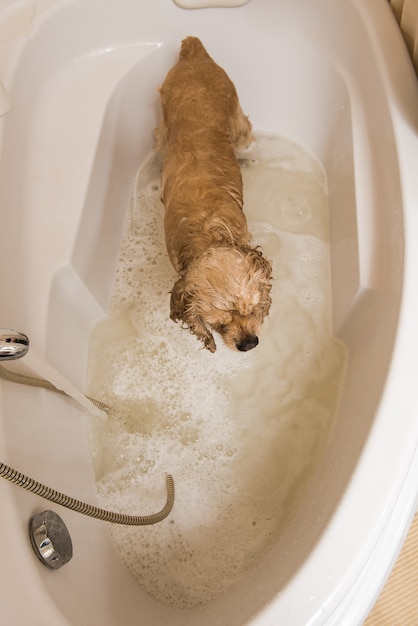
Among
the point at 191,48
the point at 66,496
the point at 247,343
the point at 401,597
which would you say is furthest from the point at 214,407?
the point at 191,48

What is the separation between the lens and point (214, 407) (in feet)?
5.38

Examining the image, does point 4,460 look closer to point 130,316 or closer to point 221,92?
point 130,316

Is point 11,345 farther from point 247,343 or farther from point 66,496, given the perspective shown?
point 247,343

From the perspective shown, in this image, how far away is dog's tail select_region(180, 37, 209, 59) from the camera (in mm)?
1742

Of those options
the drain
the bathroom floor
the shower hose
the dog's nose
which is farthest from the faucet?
the bathroom floor

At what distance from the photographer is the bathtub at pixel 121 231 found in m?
1.01

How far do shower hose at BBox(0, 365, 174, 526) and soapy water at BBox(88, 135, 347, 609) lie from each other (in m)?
0.06

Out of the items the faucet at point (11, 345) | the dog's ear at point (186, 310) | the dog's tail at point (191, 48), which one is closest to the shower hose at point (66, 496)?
the faucet at point (11, 345)

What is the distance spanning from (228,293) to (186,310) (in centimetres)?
13

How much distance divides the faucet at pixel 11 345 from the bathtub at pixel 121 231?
1.05 ft

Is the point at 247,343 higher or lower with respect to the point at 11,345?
lower

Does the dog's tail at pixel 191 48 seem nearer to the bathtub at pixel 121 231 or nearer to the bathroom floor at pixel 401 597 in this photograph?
the bathtub at pixel 121 231

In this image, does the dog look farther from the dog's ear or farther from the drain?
the drain

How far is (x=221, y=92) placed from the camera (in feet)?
5.49
